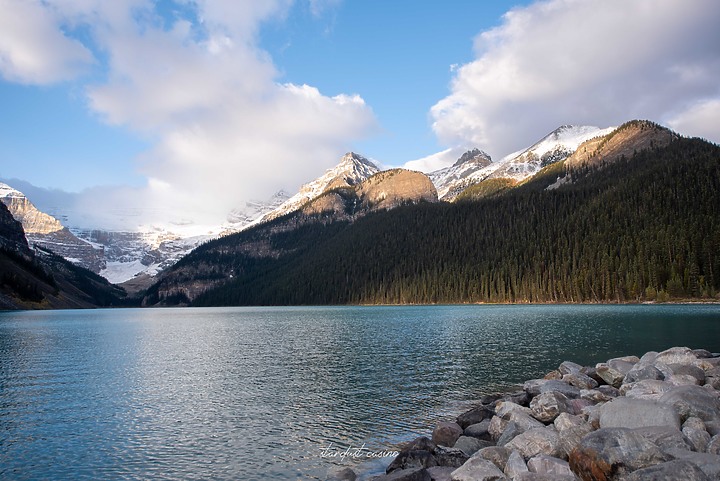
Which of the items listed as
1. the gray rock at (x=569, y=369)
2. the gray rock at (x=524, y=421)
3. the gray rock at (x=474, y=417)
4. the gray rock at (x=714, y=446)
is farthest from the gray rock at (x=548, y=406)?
the gray rock at (x=569, y=369)

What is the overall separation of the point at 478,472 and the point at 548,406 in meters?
7.69

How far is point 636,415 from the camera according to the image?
1664 centimetres

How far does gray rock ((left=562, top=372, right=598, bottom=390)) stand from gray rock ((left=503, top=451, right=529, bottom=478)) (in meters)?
13.2

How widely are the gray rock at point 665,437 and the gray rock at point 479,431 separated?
299 inches

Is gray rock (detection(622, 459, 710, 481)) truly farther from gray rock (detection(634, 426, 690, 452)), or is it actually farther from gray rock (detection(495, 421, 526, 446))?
gray rock (detection(495, 421, 526, 446))

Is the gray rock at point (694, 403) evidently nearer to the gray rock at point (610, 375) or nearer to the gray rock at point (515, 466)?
the gray rock at point (515, 466)

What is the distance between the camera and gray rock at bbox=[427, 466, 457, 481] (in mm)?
16406

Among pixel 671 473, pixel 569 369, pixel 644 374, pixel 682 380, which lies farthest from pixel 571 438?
pixel 569 369

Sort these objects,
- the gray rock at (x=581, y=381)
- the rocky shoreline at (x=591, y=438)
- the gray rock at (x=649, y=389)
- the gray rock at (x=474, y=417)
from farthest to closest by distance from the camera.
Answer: the gray rock at (x=581, y=381)
the gray rock at (x=474, y=417)
the gray rock at (x=649, y=389)
the rocky shoreline at (x=591, y=438)

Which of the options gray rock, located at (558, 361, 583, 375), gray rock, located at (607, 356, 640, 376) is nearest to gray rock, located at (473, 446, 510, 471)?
gray rock, located at (607, 356, 640, 376)

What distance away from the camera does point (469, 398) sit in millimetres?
30562

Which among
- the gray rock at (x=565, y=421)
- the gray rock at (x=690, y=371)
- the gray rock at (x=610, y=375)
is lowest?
the gray rock at (x=565, y=421)

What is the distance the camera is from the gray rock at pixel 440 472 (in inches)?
646

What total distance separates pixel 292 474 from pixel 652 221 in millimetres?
177753
